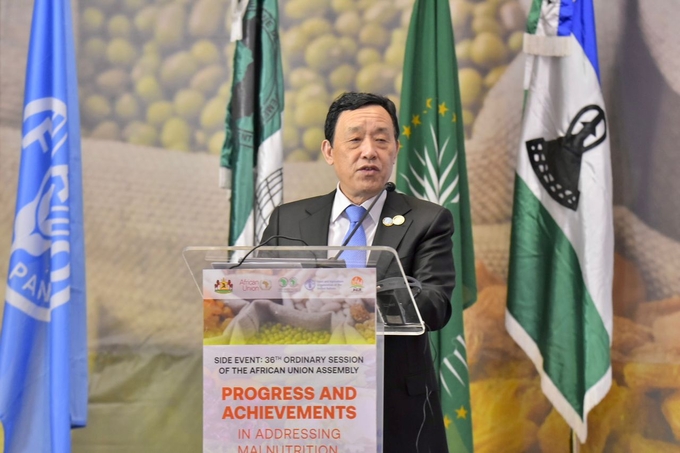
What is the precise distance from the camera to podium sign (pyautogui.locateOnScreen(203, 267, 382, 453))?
4.75 ft

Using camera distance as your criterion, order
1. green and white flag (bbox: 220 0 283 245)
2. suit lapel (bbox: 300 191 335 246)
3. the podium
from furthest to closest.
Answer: green and white flag (bbox: 220 0 283 245) < suit lapel (bbox: 300 191 335 246) < the podium

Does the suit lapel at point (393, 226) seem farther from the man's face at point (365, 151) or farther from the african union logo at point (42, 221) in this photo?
the african union logo at point (42, 221)

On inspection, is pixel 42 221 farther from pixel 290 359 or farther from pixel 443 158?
pixel 290 359

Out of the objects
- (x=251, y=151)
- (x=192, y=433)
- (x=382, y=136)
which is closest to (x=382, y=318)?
(x=382, y=136)

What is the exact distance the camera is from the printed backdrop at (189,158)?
3.68 meters

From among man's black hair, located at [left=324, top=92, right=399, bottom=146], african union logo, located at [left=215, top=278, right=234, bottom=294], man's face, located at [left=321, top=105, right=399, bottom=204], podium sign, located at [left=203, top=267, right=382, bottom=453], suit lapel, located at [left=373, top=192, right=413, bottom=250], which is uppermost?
man's black hair, located at [left=324, top=92, right=399, bottom=146]

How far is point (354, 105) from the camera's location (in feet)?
7.18

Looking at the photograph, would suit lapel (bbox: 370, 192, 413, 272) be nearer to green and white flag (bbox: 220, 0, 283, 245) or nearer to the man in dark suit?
the man in dark suit

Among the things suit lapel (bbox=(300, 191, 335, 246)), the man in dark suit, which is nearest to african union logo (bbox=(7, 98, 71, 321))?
the man in dark suit

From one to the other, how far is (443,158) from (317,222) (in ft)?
4.28

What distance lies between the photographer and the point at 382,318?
62.4 inches

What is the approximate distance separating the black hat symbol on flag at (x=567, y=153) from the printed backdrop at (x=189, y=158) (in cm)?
37

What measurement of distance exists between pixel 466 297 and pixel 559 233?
0.48 meters

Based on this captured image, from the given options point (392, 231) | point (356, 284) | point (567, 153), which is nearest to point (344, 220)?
point (392, 231)
